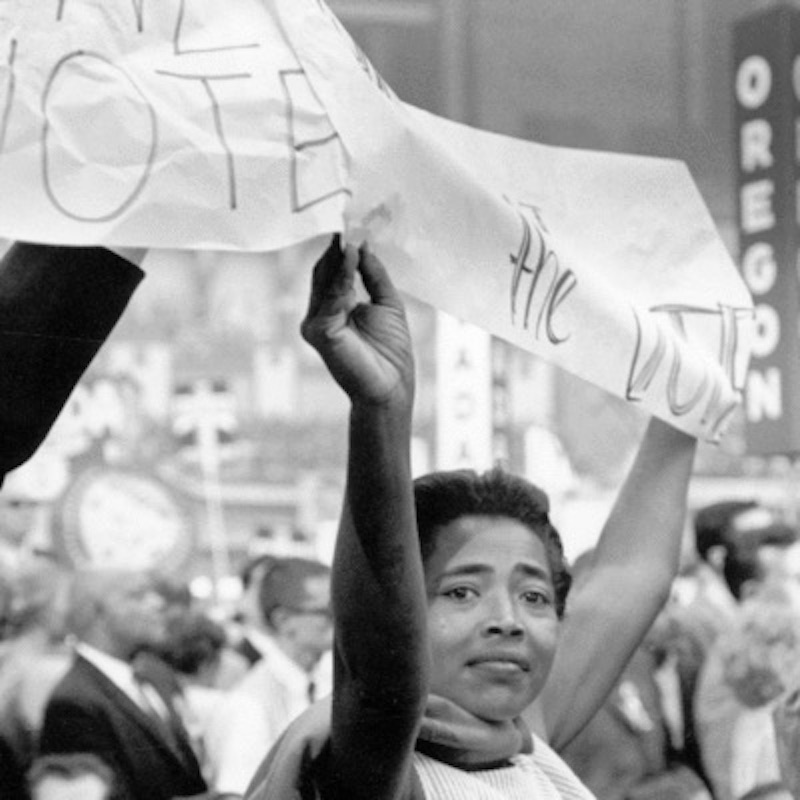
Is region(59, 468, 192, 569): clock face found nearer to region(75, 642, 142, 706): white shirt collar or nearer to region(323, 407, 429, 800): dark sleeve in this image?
region(75, 642, 142, 706): white shirt collar

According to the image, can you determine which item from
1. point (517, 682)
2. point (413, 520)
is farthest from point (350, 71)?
point (517, 682)

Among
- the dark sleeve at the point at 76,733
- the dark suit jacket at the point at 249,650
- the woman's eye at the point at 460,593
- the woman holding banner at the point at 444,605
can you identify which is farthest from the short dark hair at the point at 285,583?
the woman's eye at the point at 460,593

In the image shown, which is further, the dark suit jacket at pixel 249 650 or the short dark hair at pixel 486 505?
the dark suit jacket at pixel 249 650

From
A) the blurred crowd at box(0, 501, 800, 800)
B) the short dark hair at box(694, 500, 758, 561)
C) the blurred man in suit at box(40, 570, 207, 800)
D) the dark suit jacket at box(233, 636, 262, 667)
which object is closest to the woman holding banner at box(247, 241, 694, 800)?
the blurred crowd at box(0, 501, 800, 800)

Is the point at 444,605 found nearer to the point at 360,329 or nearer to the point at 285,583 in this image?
the point at 360,329

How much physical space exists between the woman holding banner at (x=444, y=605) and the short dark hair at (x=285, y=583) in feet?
13.1

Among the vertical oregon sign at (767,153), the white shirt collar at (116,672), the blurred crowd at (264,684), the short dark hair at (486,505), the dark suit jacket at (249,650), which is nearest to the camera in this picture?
the short dark hair at (486,505)

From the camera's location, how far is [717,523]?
7.22 meters

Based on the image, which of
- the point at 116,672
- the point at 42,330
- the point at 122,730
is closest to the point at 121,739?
the point at 122,730

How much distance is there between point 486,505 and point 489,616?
0.13 m

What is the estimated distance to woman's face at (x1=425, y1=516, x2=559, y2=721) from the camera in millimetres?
1962

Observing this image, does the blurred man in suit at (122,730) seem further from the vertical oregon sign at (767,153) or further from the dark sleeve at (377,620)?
the vertical oregon sign at (767,153)

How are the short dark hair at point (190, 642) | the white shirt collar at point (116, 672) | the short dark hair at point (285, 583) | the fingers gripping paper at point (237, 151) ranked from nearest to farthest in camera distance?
the fingers gripping paper at point (237, 151) → the white shirt collar at point (116, 672) → the short dark hair at point (190, 642) → the short dark hair at point (285, 583)

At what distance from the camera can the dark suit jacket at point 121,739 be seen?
4.02m
